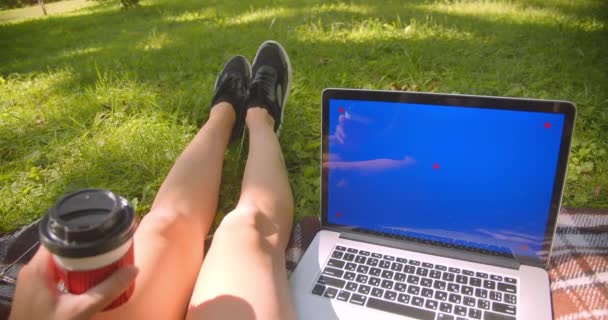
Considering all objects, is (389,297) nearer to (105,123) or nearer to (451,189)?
(451,189)

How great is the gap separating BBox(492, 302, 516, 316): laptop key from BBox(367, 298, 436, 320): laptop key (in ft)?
0.51

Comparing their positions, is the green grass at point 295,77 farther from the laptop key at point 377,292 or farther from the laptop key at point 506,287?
the laptop key at point 506,287

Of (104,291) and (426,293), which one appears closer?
(104,291)

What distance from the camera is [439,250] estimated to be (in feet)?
4.17

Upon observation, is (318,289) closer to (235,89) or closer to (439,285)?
(439,285)

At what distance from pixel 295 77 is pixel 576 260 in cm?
201

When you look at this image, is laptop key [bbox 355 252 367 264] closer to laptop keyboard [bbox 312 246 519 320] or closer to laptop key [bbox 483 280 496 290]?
laptop keyboard [bbox 312 246 519 320]

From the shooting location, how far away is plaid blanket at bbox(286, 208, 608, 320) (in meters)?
1.19

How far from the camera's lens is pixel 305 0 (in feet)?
16.5

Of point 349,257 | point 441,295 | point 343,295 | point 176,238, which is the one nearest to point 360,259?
point 349,257

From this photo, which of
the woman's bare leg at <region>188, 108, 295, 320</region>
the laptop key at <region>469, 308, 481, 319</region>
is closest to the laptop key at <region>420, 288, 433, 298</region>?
the laptop key at <region>469, 308, 481, 319</region>

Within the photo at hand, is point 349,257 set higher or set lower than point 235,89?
lower

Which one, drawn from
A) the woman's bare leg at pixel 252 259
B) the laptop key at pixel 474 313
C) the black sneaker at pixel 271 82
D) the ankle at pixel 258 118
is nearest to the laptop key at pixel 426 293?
A: the laptop key at pixel 474 313

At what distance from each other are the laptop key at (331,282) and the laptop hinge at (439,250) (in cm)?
18
